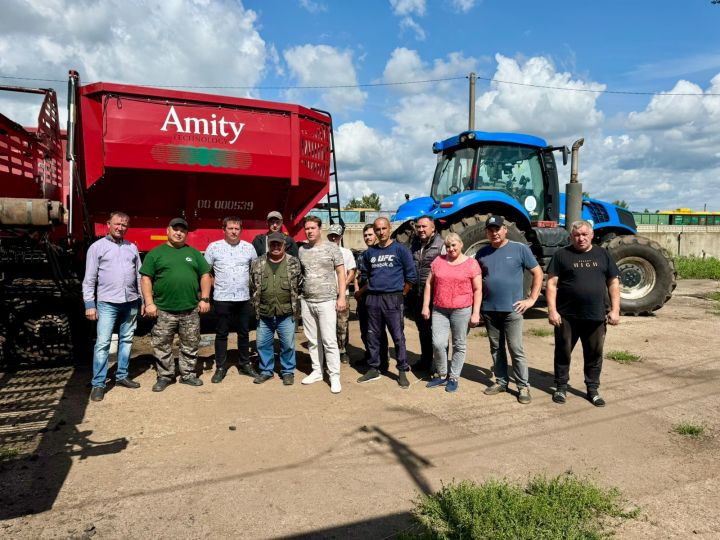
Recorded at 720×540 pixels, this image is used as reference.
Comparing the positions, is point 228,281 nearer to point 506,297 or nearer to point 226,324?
point 226,324

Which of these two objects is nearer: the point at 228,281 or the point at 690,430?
→ the point at 690,430

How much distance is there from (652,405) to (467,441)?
202cm

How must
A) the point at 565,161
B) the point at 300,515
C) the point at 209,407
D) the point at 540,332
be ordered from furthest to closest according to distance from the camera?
the point at 565,161, the point at 540,332, the point at 209,407, the point at 300,515

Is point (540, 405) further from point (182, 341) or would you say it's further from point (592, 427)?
point (182, 341)

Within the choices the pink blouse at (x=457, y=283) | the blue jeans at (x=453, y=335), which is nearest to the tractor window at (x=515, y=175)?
the pink blouse at (x=457, y=283)

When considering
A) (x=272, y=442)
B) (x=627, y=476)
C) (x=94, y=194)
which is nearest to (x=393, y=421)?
(x=272, y=442)

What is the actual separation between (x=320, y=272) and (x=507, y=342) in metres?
1.97

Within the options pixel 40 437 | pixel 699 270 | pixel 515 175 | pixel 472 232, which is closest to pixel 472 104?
pixel 699 270

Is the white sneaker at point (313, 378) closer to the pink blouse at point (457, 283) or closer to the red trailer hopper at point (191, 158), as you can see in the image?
the pink blouse at point (457, 283)

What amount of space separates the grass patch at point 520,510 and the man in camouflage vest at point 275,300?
8.55 feet

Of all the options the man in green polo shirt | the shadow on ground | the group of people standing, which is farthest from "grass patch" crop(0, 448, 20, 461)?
the man in green polo shirt

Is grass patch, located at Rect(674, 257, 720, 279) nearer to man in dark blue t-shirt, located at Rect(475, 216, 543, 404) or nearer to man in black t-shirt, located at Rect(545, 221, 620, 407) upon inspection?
man in black t-shirt, located at Rect(545, 221, 620, 407)

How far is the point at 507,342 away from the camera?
4906 mm

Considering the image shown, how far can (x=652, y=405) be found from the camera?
4633mm
